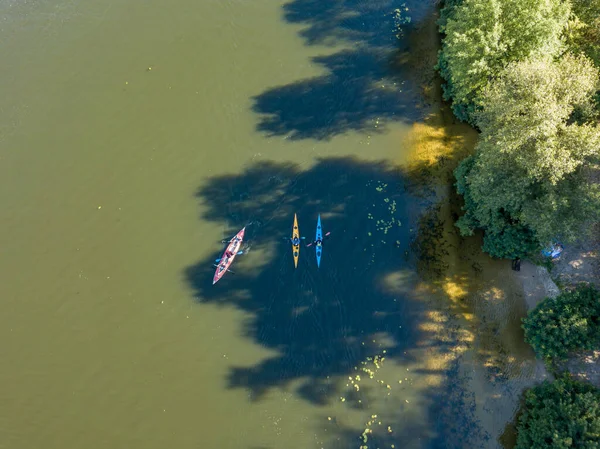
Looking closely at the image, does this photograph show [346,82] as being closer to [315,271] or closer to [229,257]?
[315,271]

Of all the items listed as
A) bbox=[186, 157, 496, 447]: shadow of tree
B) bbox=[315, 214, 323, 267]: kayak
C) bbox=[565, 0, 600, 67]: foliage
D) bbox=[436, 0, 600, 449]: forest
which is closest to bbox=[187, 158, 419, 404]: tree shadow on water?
bbox=[186, 157, 496, 447]: shadow of tree

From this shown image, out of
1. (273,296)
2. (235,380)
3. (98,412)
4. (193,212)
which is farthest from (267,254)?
(98,412)

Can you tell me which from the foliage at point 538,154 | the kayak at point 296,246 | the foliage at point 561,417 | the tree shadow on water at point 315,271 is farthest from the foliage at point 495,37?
the foliage at point 561,417

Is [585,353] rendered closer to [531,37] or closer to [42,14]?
[531,37]

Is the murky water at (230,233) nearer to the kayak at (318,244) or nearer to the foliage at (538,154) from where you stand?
the kayak at (318,244)

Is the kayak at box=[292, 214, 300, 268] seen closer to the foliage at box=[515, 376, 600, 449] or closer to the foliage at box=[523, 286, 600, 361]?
the foliage at box=[523, 286, 600, 361]

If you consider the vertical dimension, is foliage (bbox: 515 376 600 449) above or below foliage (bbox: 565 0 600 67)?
below
